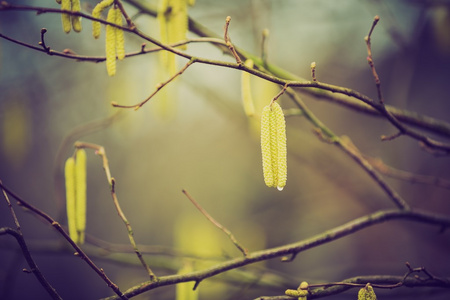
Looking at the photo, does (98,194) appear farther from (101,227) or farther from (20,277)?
(20,277)

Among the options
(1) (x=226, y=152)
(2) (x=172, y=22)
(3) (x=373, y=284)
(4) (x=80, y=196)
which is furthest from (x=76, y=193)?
(1) (x=226, y=152)

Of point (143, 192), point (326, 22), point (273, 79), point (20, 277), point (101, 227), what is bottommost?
point (20, 277)

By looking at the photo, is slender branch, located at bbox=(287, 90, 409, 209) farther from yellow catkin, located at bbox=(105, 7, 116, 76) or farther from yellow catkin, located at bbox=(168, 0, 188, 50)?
yellow catkin, located at bbox=(105, 7, 116, 76)

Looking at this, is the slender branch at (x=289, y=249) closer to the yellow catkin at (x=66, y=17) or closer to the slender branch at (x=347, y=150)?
the slender branch at (x=347, y=150)

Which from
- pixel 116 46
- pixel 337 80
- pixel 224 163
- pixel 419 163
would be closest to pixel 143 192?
pixel 224 163

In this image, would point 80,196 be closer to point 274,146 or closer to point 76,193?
point 76,193

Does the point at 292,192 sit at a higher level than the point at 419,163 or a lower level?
lower
